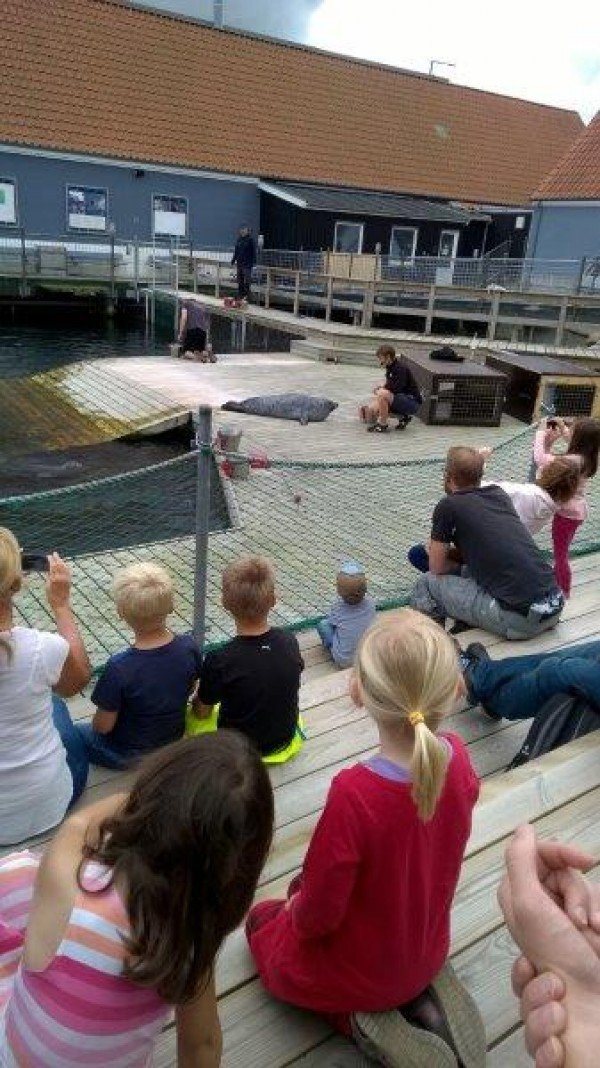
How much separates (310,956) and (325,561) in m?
4.09

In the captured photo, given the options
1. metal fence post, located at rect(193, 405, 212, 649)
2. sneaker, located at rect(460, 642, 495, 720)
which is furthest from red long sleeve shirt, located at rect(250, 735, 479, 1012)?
metal fence post, located at rect(193, 405, 212, 649)

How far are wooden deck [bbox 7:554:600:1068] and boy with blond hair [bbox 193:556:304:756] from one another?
207 millimetres

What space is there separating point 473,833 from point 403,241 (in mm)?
26443

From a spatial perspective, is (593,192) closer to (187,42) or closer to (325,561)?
(187,42)

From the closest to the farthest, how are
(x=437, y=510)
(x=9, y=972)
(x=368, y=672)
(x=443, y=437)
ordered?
(x=9, y=972) → (x=368, y=672) → (x=437, y=510) → (x=443, y=437)

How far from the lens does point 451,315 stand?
634 inches

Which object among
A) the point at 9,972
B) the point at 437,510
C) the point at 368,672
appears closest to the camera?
the point at 9,972

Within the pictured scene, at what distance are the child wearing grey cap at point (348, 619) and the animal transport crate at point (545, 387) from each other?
22.1ft

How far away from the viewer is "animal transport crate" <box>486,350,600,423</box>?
10133 mm

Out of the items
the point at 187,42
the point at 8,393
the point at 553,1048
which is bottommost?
the point at 8,393

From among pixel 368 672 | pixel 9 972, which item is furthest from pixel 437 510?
pixel 9 972

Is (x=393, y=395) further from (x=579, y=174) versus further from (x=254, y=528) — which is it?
(x=579, y=174)

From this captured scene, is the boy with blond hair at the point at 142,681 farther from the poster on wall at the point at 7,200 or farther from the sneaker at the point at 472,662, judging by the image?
the poster on wall at the point at 7,200

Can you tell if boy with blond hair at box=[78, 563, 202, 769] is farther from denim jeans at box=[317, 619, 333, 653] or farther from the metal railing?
the metal railing
